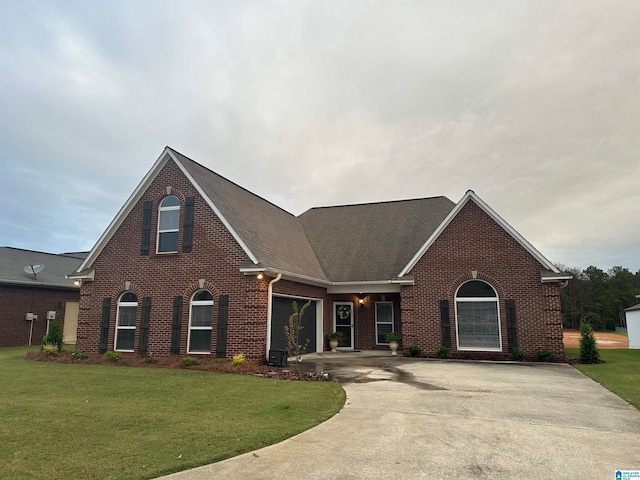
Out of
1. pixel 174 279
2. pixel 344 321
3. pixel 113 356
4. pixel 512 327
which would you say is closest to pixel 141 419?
pixel 113 356

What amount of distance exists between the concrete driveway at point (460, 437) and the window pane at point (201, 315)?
6.43 metres

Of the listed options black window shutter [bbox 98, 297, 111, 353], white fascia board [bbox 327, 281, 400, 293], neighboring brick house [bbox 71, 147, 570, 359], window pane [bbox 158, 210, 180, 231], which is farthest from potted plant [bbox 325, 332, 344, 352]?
black window shutter [bbox 98, 297, 111, 353]

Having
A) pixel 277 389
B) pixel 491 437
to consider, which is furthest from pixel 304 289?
pixel 491 437

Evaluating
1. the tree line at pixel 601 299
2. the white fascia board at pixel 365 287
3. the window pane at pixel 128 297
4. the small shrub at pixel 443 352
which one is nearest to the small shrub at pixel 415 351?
the small shrub at pixel 443 352

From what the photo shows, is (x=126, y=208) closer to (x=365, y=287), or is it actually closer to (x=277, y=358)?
(x=277, y=358)

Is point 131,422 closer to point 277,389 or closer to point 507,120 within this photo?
point 277,389

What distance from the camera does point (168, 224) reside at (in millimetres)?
15672

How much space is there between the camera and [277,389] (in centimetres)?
938

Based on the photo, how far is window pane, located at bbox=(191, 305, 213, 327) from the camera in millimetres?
14398

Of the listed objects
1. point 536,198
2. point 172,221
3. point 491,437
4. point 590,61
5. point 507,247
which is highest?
point 590,61

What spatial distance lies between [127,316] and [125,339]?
83 centimetres

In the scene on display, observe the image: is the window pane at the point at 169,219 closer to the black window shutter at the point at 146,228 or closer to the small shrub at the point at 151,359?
the black window shutter at the point at 146,228

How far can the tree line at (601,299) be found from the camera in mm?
65000

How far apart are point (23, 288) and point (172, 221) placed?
12936mm
